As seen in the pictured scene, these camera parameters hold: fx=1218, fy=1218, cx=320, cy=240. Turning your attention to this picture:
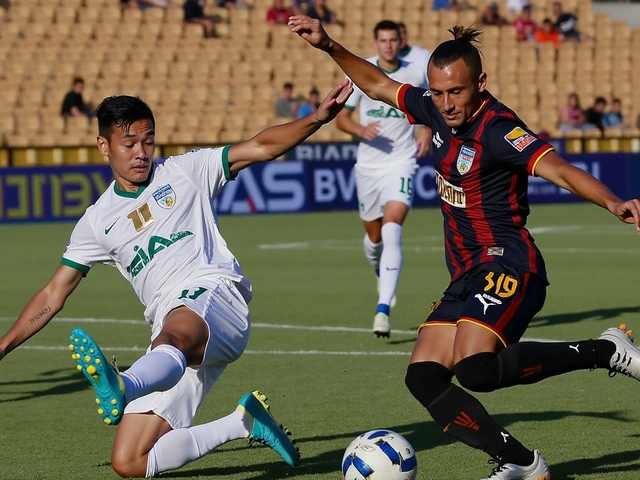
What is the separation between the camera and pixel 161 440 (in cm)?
541

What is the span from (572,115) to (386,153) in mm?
16060

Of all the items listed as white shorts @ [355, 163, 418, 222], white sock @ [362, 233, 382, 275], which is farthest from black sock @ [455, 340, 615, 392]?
white sock @ [362, 233, 382, 275]

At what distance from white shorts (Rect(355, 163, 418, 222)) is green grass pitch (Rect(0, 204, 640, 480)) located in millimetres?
967

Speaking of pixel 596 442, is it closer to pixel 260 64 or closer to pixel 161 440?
pixel 161 440

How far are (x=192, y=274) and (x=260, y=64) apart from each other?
21.6 meters

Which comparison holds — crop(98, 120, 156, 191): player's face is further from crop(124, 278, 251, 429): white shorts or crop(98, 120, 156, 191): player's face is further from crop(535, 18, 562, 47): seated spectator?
crop(535, 18, 562, 47): seated spectator

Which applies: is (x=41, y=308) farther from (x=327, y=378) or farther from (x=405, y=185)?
(x=405, y=185)

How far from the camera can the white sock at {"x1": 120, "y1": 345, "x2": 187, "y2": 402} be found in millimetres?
4594

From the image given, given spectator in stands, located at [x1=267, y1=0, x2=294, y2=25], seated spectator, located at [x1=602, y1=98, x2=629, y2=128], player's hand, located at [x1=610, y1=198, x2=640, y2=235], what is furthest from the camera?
spectator in stands, located at [x1=267, y1=0, x2=294, y2=25]

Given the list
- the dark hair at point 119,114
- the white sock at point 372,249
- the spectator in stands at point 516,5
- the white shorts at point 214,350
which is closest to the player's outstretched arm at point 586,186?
the white shorts at point 214,350

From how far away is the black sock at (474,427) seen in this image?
4984 millimetres

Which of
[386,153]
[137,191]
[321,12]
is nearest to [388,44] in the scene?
[386,153]

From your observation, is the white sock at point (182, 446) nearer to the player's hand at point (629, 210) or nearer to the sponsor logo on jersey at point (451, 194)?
the sponsor logo on jersey at point (451, 194)

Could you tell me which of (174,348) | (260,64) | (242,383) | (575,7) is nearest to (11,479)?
(174,348)
